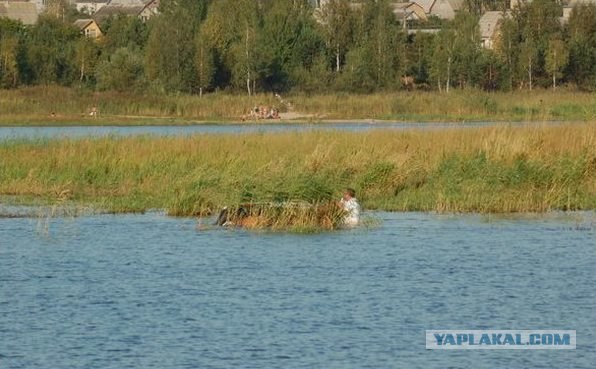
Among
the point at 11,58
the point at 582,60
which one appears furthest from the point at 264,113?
the point at 582,60

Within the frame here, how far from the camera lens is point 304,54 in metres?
77.5

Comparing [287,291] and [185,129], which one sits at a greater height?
[287,291]

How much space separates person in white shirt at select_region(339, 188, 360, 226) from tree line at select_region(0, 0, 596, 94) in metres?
46.8

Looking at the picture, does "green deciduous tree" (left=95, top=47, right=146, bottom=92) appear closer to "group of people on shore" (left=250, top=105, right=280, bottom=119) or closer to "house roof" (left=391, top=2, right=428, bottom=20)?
"group of people on shore" (left=250, top=105, right=280, bottom=119)

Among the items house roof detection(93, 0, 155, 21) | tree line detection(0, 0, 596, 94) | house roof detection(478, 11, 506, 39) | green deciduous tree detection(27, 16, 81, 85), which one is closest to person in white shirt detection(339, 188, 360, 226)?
tree line detection(0, 0, 596, 94)

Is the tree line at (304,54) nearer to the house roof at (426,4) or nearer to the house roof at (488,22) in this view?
the house roof at (488,22)

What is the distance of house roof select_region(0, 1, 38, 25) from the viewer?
4867 inches

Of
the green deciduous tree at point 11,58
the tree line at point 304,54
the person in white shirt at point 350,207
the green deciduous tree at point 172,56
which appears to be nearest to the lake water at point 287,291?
the person in white shirt at point 350,207

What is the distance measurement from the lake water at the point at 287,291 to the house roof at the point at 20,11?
10036 cm

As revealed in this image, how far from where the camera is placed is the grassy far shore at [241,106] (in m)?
60.5

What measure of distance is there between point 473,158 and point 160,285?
1074 cm

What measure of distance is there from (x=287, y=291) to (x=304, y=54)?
59.2 meters

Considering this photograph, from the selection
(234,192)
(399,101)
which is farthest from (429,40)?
(234,192)

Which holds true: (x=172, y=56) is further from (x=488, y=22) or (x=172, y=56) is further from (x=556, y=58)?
(x=488, y=22)
